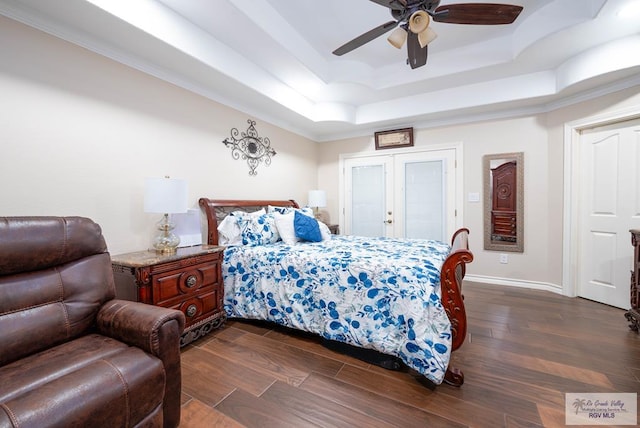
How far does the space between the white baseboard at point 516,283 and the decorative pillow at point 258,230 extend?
3.01m

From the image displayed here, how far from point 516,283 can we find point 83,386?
451cm

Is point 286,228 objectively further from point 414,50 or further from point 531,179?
point 531,179

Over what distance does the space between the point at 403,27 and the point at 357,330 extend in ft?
7.71

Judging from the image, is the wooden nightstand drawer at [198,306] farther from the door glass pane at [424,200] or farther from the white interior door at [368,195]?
the door glass pane at [424,200]

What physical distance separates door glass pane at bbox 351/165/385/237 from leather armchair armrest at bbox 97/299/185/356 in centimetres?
371

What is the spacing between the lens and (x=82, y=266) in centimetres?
152

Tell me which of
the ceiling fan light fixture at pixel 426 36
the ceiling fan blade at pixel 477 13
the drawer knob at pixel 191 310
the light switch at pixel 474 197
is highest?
the ceiling fan blade at pixel 477 13

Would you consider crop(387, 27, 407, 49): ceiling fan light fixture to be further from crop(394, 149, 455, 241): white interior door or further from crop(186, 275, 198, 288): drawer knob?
crop(186, 275, 198, 288): drawer knob

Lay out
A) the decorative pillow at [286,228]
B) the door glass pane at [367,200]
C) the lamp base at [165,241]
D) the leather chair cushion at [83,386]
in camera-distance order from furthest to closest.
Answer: the door glass pane at [367,200] < the decorative pillow at [286,228] < the lamp base at [165,241] < the leather chair cushion at [83,386]

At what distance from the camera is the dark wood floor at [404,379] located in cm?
146

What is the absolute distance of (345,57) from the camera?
335 centimetres

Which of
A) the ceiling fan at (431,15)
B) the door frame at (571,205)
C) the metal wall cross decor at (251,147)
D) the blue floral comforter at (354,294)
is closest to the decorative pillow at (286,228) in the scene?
the blue floral comforter at (354,294)

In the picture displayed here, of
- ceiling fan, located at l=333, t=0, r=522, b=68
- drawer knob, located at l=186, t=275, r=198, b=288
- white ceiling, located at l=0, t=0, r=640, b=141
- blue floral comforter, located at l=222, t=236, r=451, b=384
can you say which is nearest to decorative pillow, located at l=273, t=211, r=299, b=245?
blue floral comforter, located at l=222, t=236, r=451, b=384

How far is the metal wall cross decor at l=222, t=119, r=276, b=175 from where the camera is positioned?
3334 mm
